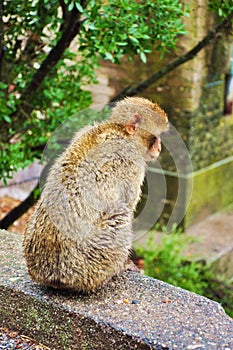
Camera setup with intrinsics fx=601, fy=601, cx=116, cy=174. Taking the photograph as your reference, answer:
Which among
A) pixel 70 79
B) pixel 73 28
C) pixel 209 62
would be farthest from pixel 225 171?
pixel 73 28

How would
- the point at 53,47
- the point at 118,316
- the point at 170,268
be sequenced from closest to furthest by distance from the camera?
the point at 118,316 → the point at 53,47 → the point at 170,268

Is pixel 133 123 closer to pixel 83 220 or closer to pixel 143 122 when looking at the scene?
pixel 143 122

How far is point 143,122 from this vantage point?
2.84 metres

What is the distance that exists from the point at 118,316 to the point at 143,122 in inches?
35.9

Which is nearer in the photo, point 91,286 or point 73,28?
point 91,286

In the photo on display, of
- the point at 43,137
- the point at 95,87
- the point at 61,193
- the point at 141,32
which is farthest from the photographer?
the point at 95,87

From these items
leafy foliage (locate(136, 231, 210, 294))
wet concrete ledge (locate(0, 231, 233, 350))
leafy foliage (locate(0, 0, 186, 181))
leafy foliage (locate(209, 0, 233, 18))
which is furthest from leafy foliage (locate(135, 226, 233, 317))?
wet concrete ledge (locate(0, 231, 233, 350))

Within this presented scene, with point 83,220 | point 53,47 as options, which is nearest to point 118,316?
point 83,220

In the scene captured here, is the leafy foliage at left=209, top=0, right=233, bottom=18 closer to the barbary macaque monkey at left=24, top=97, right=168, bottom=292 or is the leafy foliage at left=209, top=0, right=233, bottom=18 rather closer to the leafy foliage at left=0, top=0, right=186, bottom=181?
the leafy foliage at left=0, top=0, right=186, bottom=181

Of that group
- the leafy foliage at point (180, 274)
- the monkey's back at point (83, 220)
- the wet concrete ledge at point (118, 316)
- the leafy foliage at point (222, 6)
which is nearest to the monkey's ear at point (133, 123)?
the monkey's back at point (83, 220)

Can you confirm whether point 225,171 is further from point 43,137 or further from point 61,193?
point 61,193

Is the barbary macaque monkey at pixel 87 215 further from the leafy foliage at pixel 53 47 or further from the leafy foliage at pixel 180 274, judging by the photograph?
the leafy foliage at pixel 180 274

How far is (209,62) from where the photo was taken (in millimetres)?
7008

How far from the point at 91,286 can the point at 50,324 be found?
0.24 m
